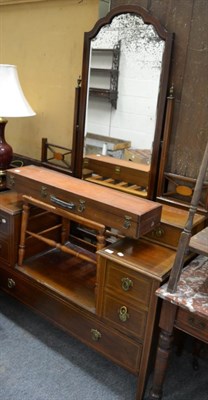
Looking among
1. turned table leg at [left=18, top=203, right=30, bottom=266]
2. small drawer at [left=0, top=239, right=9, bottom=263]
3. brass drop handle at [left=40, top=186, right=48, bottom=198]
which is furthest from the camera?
small drawer at [left=0, top=239, right=9, bottom=263]

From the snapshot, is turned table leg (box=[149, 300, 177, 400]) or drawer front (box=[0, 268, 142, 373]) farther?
drawer front (box=[0, 268, 142, 373])

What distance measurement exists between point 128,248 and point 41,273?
1.93ft

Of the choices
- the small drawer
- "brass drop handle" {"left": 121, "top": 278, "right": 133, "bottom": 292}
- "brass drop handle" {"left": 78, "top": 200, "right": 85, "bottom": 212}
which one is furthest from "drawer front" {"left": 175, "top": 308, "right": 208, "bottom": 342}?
the small drawer

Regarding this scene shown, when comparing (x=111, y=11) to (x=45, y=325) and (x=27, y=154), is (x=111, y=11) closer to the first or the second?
(x=27, y=154)

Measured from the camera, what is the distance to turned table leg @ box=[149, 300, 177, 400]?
1336 millimetres

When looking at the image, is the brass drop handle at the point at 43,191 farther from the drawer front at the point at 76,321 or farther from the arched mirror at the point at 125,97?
the drawer front at the point at 76,321

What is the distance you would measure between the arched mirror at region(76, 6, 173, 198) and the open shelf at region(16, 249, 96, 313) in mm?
500

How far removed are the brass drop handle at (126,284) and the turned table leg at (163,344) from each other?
171 mm

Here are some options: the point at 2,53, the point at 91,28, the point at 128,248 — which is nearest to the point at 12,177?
the point at 128,248

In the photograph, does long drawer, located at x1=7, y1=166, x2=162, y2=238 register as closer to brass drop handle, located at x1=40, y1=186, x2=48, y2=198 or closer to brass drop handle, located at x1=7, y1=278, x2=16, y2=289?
brass drop handle, located at x1=40, y1=186, x2=48, y2=198

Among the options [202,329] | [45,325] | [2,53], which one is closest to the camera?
[202,329]

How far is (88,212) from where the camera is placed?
62.2 inches

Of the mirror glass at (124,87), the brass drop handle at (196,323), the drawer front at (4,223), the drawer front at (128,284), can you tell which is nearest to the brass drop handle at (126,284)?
the drawer front at (128,284)

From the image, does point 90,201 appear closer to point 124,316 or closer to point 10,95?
point 124,316
